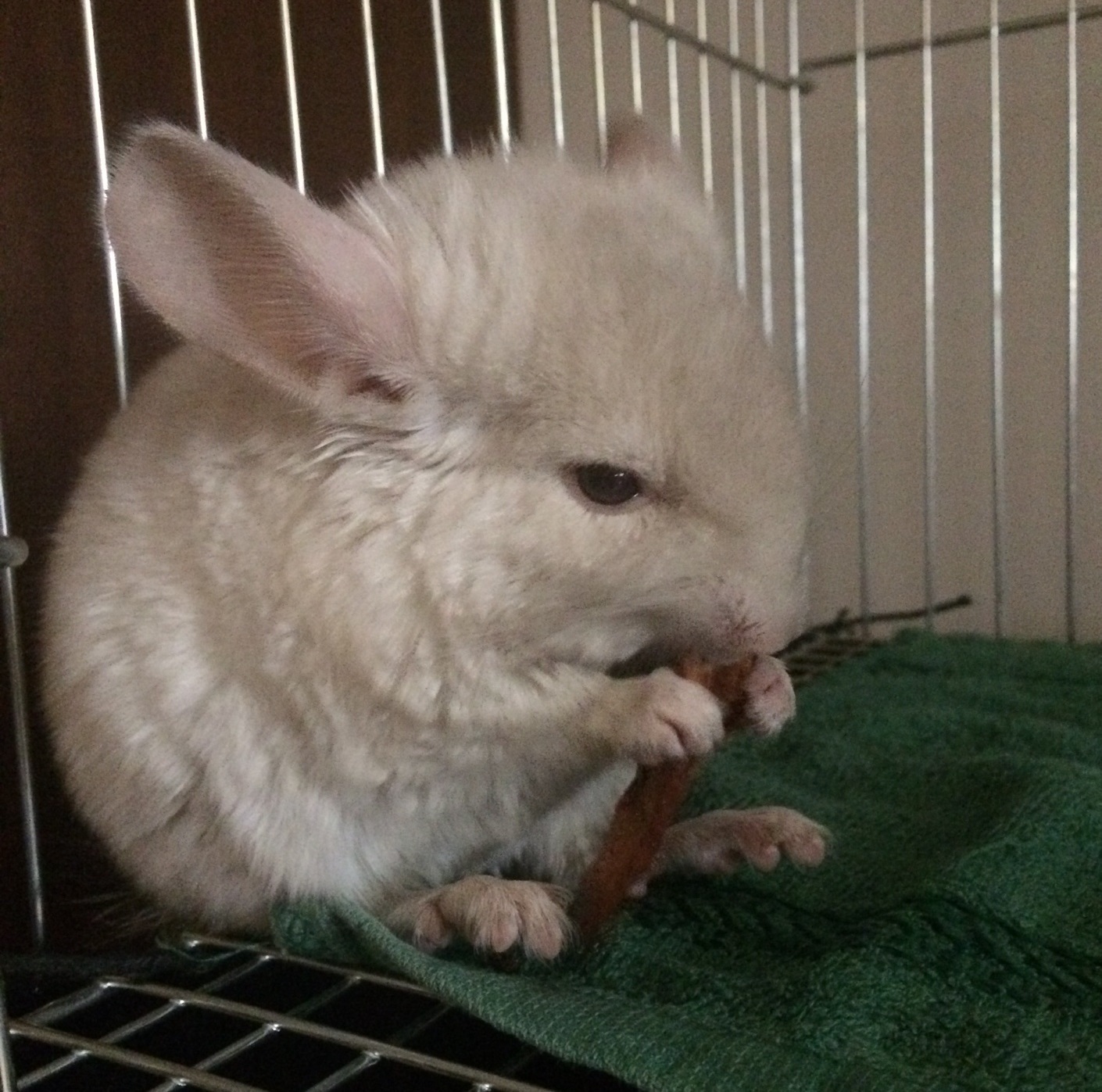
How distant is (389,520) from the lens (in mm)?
854

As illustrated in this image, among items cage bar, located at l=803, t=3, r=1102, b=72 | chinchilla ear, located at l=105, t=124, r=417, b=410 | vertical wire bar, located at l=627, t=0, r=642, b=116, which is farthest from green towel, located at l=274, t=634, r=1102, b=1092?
cage bar, located at l=803, t=3, r=1102, b=72

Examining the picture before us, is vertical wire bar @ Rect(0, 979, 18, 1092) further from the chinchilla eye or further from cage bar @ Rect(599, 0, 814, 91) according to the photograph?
cage bar @ Rect(599, 0, 814, 91)

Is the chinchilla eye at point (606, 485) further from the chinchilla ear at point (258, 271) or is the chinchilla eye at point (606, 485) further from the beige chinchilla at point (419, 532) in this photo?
the chinchilla ear at point (258, 271)

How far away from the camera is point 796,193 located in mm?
1861

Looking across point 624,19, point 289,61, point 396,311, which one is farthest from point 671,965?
point 624,19

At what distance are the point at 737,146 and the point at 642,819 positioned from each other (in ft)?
3.93

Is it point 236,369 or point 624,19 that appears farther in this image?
point 624,19

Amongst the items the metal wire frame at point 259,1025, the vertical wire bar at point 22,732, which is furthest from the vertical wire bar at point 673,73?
the metal wire frame at point 259,1025

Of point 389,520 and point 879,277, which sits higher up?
point 879,277

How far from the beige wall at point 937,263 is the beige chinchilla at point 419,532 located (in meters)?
0.96

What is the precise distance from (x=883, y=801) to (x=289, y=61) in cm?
95

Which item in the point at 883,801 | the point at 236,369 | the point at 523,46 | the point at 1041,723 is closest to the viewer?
the point at 236,369

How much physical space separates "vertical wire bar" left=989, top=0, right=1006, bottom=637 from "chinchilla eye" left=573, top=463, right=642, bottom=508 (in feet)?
3.78

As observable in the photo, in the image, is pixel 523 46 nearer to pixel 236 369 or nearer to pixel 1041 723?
pixel 236 369
